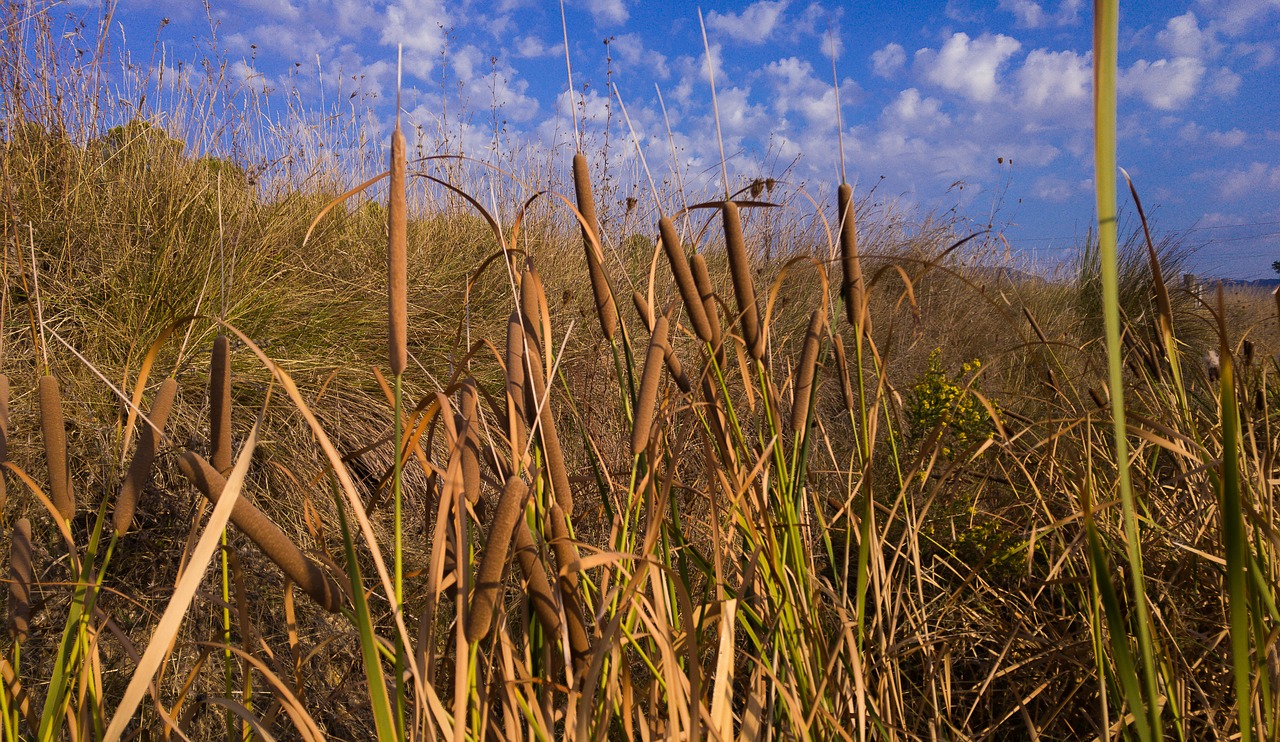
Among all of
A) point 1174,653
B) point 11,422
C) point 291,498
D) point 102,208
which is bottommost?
point 1174,653

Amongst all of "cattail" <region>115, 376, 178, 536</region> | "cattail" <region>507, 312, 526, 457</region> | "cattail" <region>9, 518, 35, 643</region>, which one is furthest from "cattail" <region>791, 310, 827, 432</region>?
"cattail" <region>9, 518, 35, 643</region>

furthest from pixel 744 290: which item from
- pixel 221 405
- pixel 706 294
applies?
pixel 221 405

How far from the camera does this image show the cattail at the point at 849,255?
80cm

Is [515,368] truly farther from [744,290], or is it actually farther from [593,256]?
[744,290]

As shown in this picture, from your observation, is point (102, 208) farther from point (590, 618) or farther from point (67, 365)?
point (590, 618)

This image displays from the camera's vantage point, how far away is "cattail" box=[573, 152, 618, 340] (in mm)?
704

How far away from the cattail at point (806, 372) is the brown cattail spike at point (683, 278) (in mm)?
111

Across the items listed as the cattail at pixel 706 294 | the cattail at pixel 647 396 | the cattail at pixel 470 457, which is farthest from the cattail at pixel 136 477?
the cattail at pixel 706 294

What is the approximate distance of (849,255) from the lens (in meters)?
0.79

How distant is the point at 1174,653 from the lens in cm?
116

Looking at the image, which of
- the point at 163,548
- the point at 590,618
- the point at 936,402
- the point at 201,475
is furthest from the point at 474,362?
the point at 201,475

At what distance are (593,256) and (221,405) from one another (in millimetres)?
336

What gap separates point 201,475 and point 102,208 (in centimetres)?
255

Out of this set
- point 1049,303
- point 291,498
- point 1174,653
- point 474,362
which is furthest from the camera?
point 1049,303
